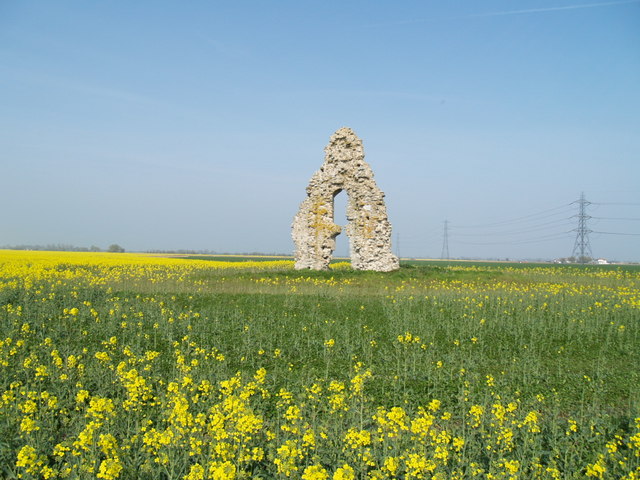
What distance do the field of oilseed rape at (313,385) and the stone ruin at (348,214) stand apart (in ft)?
25.3

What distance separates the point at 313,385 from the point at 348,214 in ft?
77.3

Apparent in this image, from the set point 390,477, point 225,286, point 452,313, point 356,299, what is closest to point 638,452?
point 390,477

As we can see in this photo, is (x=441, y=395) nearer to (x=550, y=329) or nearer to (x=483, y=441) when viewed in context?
(x=483, y=441)

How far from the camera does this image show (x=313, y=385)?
272 inches

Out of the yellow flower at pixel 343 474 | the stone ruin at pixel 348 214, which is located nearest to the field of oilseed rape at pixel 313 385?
the yellow flower at pixel 343 474

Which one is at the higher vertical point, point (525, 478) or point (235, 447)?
point (235, 447)

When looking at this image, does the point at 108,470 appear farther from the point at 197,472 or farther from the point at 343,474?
the point at 343,474

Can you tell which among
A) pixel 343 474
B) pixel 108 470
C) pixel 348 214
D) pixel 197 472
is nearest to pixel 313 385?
pixel 197 472

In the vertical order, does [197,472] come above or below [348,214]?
below

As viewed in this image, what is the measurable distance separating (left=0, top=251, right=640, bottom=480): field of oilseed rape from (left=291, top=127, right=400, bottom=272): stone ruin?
770 cm

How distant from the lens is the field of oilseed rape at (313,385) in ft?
16.5

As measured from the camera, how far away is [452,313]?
52.6 ft

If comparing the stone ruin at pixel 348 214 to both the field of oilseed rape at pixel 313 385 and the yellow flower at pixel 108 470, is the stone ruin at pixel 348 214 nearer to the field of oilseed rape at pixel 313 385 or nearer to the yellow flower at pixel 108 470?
the field of oilseed rape at pixel 313 385

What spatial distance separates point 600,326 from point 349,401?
11.4 m
